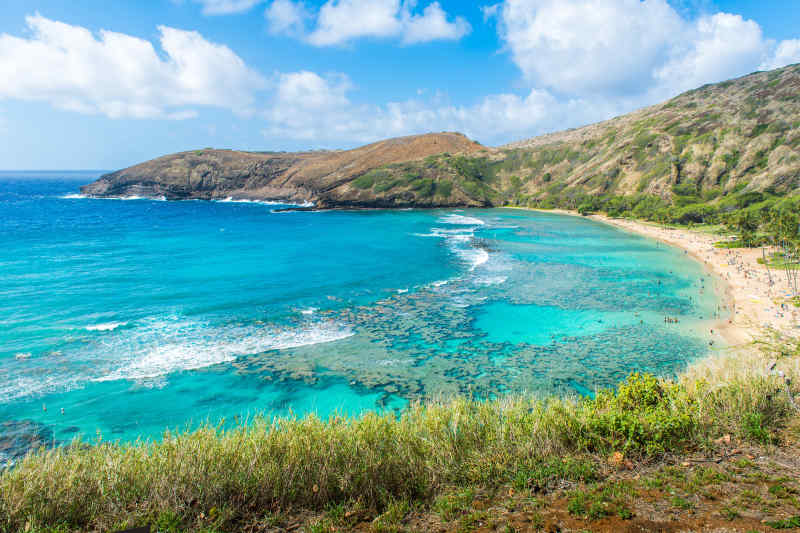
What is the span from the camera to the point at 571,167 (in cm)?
14625

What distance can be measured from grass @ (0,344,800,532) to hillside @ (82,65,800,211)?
3648 inches

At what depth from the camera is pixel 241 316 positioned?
33812 millimetres

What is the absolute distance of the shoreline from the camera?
30062 millimetres

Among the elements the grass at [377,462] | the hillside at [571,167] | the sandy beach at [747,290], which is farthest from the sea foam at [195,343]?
the hillside at [571,167]

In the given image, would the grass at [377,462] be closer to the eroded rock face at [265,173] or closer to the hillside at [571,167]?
the hillside at [571,167]

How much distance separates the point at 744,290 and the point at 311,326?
41560 millimetres

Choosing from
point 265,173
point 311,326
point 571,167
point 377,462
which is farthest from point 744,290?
point 265,173

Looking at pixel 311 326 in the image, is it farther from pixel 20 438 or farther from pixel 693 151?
pixel 693 151

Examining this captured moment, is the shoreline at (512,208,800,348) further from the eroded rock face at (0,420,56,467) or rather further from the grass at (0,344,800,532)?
the eroded rock face at (0,420,56,467)

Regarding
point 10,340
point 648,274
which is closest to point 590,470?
point 10,340

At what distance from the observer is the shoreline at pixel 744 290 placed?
1184 inches

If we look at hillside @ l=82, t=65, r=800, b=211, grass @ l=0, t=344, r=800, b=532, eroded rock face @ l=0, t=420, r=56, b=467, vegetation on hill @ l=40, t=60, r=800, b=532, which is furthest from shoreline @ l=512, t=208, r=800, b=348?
eroded rock face @ l=0, t=420, r=56, b=467

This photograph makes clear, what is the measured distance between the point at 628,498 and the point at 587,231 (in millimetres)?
81861

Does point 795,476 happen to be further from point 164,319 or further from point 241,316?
point 164,319
